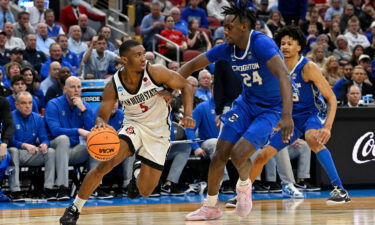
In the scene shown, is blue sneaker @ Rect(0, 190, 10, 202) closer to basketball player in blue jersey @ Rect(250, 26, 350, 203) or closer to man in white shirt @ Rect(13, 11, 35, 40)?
basketball player in blue jersey @ Rect(250, 26, 350, 203)

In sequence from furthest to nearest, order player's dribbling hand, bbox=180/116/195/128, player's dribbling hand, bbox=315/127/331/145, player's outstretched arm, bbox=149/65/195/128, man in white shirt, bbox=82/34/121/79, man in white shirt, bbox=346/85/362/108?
man in white shirt, bbox=82/34/121/79 → man in white shirt, bbox=346/85/362/108 → player's dribbling hand, bbox=315/127/331/145 → player's outstretched arm, bbox=149/65/195/128 → player's dribbling hand, bbox=180/116/195/128

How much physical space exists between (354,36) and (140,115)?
36.3ft

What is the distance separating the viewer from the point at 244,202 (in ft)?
25.0

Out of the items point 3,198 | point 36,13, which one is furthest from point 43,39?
point 3,198

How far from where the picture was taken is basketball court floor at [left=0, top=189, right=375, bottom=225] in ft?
25.3

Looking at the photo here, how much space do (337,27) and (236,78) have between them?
7.43 metres

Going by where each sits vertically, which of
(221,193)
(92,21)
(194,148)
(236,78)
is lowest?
(221,193)

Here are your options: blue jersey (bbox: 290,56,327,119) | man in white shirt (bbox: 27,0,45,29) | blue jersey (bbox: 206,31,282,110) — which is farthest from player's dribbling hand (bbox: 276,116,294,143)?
man in white shirt (bbox: 27,0,45,29)

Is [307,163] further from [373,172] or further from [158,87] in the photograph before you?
[158,87]

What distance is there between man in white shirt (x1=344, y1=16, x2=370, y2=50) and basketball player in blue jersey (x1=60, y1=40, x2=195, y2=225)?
10682mm

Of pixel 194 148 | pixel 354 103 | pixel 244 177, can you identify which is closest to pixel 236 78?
pixel 194 148

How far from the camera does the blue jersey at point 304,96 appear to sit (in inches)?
344

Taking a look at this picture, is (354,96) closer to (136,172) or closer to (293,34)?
(293,34)

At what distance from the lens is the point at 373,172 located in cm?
1194
